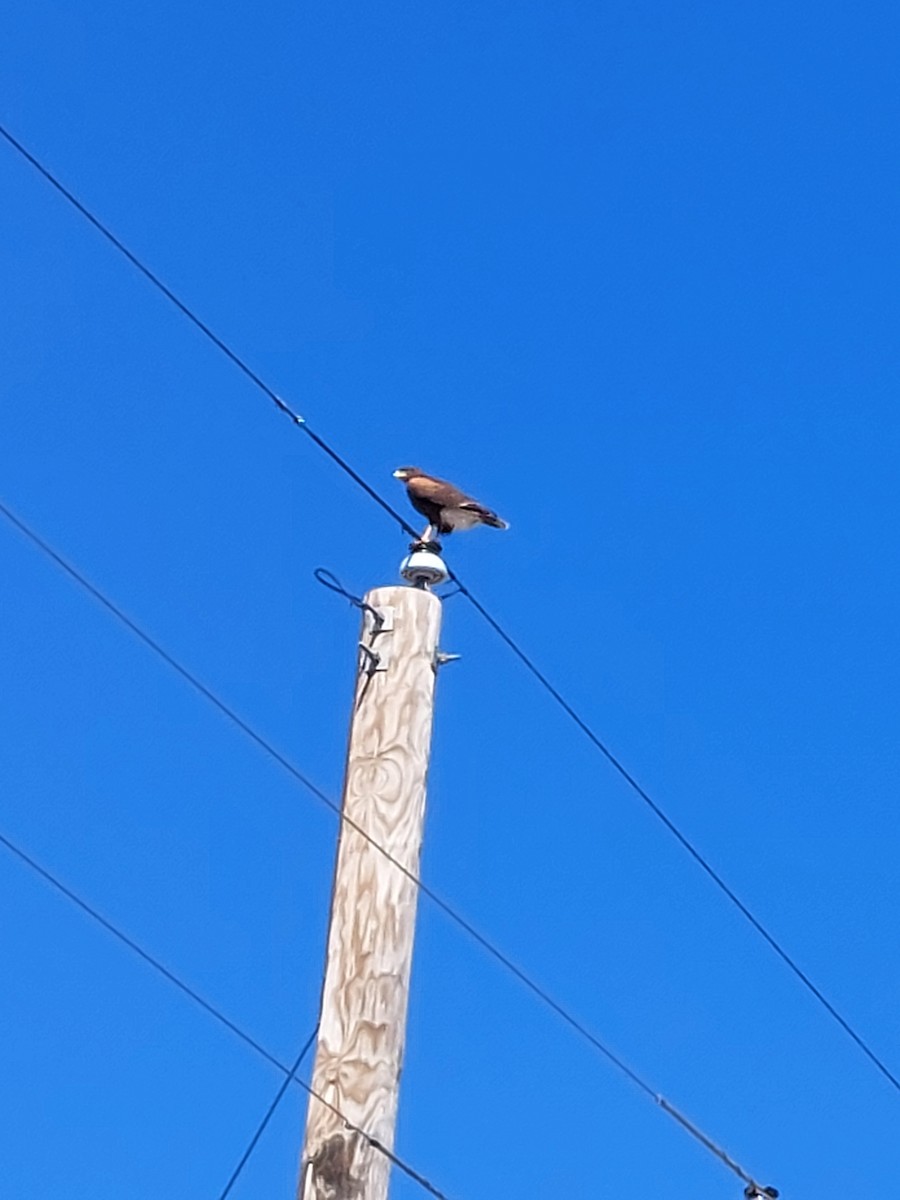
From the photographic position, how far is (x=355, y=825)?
4.66 meters

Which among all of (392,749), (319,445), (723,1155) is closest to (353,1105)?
(392,749)

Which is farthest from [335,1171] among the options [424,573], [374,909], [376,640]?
[424,573]

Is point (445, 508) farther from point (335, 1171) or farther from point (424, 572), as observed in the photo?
point (335, 1171)

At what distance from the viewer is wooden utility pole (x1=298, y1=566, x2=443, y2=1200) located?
169 inches

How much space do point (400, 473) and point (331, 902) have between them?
1.68 m

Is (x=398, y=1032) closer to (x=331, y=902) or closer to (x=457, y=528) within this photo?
(x=331, y=902)

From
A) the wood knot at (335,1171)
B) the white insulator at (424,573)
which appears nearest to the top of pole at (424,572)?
the white insulator at (424,573)

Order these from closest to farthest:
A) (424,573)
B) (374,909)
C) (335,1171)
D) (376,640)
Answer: (335,1171)
(374,909)
(376,640)
(424,573)

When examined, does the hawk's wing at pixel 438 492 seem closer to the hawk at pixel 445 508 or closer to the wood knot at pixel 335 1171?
the hawk at pixel 445 508

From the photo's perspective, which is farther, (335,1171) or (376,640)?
(376,640)

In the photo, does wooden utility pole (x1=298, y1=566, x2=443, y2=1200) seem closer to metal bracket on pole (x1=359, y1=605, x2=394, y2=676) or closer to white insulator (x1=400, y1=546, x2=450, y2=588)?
metal bracket on pole (x1=359, y1=605, x2=394, y2=676)

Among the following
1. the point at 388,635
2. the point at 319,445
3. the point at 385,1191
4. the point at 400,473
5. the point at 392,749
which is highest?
the point at 400,473

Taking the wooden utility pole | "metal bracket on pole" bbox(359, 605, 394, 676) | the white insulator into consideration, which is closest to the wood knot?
the wooden utility pole

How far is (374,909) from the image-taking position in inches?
177
